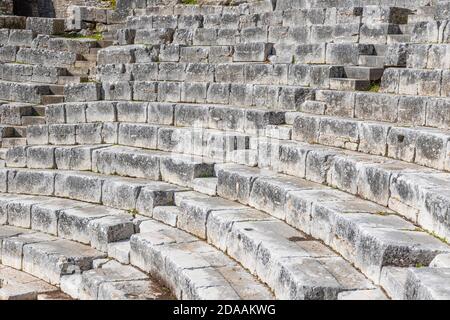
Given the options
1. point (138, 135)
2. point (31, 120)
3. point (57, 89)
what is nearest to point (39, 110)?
point (31, 120)

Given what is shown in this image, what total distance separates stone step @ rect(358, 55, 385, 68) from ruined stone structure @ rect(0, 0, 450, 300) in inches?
1.0

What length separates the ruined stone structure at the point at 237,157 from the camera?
271 inches

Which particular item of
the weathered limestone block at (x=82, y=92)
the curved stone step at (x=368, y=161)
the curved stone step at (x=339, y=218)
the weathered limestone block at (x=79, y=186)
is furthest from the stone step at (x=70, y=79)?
the curved stone step at (x=339, y=218)

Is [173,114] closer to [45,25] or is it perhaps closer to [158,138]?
[158,138]

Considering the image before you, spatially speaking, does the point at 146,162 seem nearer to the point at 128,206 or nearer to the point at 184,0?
the point at 128,206

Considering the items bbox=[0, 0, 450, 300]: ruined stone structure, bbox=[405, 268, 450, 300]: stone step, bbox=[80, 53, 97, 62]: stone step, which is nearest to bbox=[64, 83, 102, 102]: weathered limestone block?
bbox=[0, 0, 450, 300]: ruined stone structure

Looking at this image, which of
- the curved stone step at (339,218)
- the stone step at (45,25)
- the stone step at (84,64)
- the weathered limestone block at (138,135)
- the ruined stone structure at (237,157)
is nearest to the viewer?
the curved stone step at (339,218)

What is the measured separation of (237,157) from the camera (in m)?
10.4

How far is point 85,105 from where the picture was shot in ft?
44.6

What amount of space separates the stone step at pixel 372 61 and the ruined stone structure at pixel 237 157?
26mm

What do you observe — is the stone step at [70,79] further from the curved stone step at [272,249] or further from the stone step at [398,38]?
the stone step at [398,38]

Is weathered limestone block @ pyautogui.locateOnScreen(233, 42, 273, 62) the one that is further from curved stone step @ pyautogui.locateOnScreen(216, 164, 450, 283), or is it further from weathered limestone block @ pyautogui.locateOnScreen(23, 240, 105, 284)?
weathered limestone block @ pyautogui.locateOnScreen(23, 240, 105, 284)

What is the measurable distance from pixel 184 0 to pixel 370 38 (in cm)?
710
